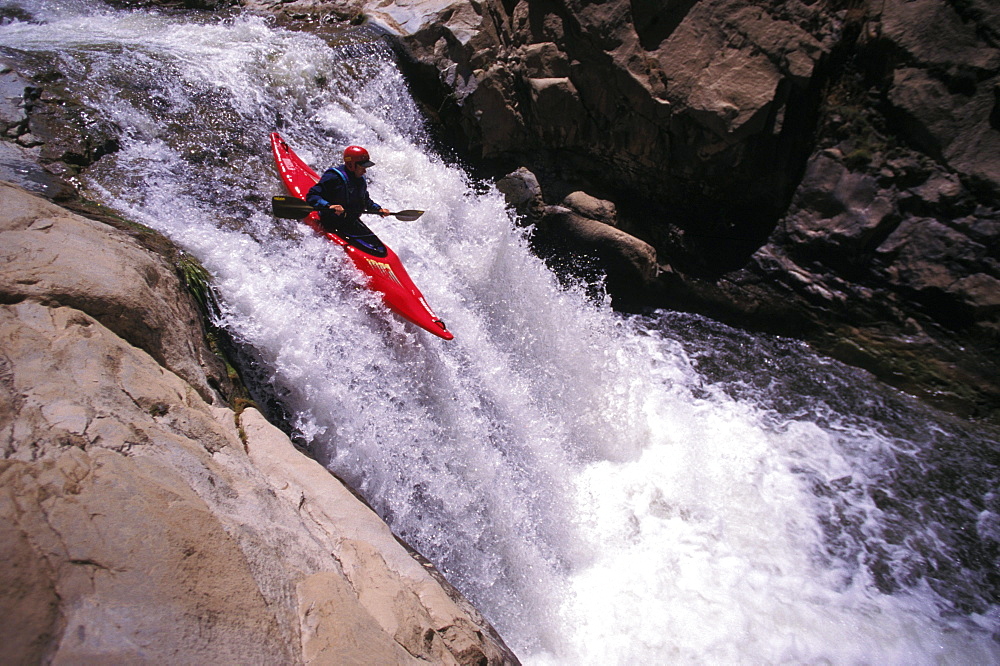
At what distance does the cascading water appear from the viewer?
10.2ft

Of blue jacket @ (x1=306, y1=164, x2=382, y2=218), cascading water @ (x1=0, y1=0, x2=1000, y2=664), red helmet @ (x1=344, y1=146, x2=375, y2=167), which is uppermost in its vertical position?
red helmet @ (x1=344, y1=146, x2=375, y2=167)

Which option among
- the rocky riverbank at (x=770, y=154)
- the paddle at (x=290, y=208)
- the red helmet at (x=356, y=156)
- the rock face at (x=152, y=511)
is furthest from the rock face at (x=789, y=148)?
the rock face at (x=152, y=511)

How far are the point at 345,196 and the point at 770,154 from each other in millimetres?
3659

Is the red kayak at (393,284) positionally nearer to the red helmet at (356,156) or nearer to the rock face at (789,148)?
the red helmet at (356,156)

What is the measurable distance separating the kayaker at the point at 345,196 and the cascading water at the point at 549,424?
0.87 ft

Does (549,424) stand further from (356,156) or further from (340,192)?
(356,156)

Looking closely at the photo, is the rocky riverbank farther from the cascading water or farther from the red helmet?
the red helmet

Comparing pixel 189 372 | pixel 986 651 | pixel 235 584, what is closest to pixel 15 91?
pixel 189 372

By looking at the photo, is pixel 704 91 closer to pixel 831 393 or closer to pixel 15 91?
pixel 831 393

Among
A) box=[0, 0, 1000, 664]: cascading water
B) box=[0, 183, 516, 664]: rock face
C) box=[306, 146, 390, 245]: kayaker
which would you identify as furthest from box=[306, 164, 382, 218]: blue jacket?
box=[0, 183, 516, 664]: rock face

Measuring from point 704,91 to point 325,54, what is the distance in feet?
12.4

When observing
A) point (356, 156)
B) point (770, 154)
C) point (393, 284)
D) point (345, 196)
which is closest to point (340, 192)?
point (345, 196)

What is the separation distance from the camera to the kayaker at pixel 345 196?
391cm

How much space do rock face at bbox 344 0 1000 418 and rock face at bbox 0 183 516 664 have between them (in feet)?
13.0
